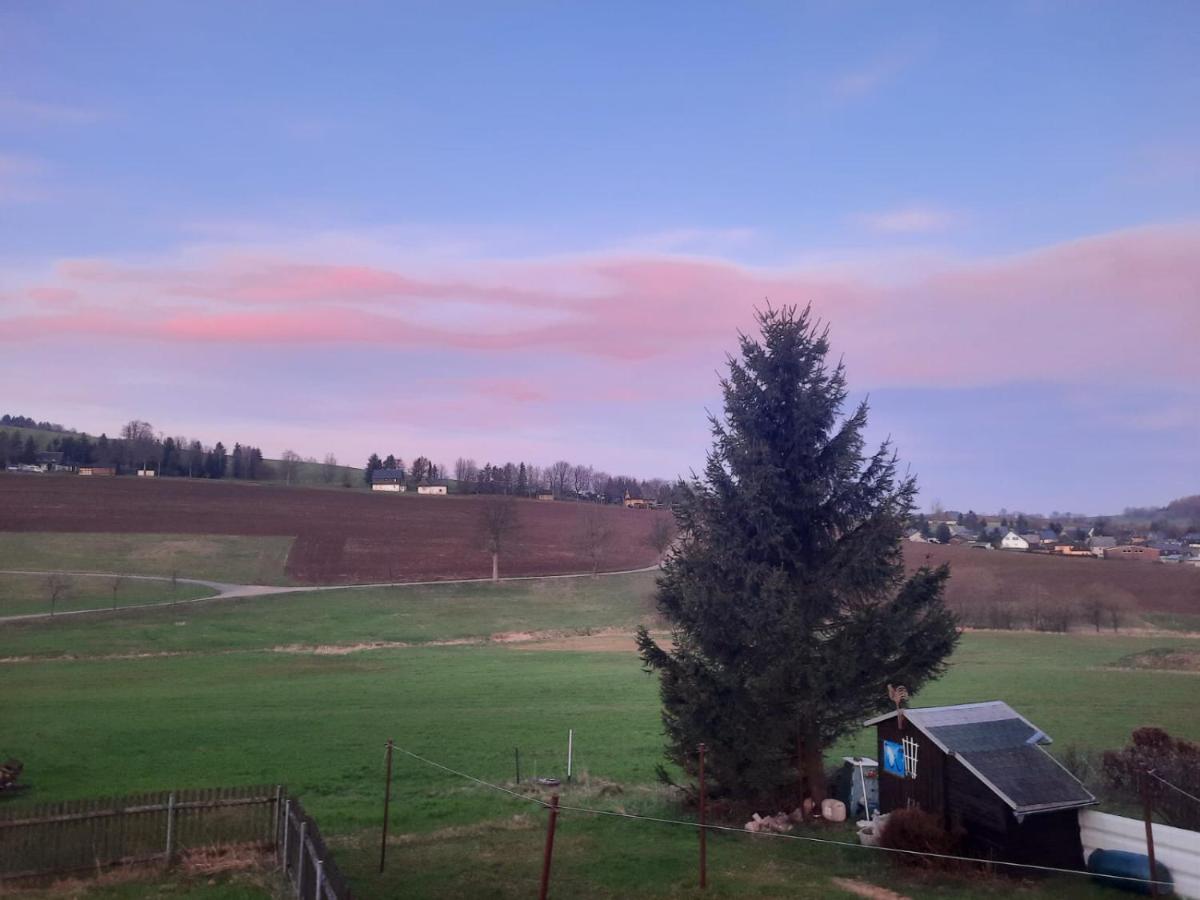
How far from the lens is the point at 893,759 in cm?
1673

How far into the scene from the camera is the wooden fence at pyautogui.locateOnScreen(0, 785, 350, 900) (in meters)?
13.8

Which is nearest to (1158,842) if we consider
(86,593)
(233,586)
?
(86,593)

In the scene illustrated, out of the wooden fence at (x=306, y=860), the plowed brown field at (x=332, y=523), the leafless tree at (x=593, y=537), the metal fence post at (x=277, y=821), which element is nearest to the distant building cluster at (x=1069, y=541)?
the leafless tree at (x=593, y=537)

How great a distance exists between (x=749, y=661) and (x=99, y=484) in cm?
11360

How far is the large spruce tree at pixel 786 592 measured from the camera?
721 inches

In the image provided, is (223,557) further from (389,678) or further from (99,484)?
(389,678)

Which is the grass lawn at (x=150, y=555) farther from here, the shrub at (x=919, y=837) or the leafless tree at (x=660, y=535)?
the shrub at (x=919, y=837)

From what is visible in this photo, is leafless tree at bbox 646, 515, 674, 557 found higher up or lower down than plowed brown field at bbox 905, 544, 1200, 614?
higher up

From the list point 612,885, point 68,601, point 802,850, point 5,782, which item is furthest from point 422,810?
point 68,601

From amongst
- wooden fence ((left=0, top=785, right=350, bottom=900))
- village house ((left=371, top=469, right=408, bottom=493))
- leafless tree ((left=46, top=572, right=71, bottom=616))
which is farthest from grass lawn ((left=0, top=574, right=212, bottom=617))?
village house ((left=371, top=469, right=408, bottom=493))

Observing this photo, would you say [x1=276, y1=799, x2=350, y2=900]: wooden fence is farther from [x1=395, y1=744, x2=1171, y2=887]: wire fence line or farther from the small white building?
the small white building

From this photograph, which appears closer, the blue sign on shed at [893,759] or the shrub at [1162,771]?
the shrub at [1162,771]

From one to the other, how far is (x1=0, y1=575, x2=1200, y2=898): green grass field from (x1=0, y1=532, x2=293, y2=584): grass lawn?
67.3ft

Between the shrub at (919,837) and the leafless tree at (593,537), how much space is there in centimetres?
8413
